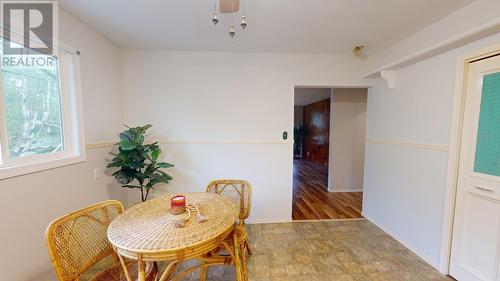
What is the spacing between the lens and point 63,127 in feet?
5.97

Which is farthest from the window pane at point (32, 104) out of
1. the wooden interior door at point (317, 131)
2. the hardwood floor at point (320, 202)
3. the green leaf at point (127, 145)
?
the wooden interior door at point (317, 131)

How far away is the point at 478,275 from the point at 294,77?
2603mm

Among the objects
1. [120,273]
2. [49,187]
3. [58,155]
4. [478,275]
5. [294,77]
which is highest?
[294,77]

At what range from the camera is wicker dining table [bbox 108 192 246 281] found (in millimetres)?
988

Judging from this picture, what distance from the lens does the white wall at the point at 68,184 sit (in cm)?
131

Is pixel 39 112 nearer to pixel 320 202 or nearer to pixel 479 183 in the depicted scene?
pixel 479 183

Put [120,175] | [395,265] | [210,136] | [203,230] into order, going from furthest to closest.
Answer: [210,136], [120,175], [395,265], [203,230]

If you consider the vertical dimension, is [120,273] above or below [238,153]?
below

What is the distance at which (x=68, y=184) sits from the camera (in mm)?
1740

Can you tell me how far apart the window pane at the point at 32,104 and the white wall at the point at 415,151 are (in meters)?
3.51

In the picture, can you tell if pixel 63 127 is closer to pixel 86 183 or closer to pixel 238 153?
pixel 86 183

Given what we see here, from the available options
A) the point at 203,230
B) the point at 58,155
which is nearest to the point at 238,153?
the point at 203,230

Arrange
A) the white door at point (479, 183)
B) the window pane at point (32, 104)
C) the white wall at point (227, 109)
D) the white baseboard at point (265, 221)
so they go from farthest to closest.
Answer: the white baseboard at point (265, 221) → the white wall at point (227, 109) → the white door at point (479, 183) → the window pane at point (32, 104)

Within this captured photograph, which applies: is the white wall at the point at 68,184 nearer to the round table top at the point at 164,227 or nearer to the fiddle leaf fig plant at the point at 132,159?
the fiddle leaf fig plant at the point at 132,159
